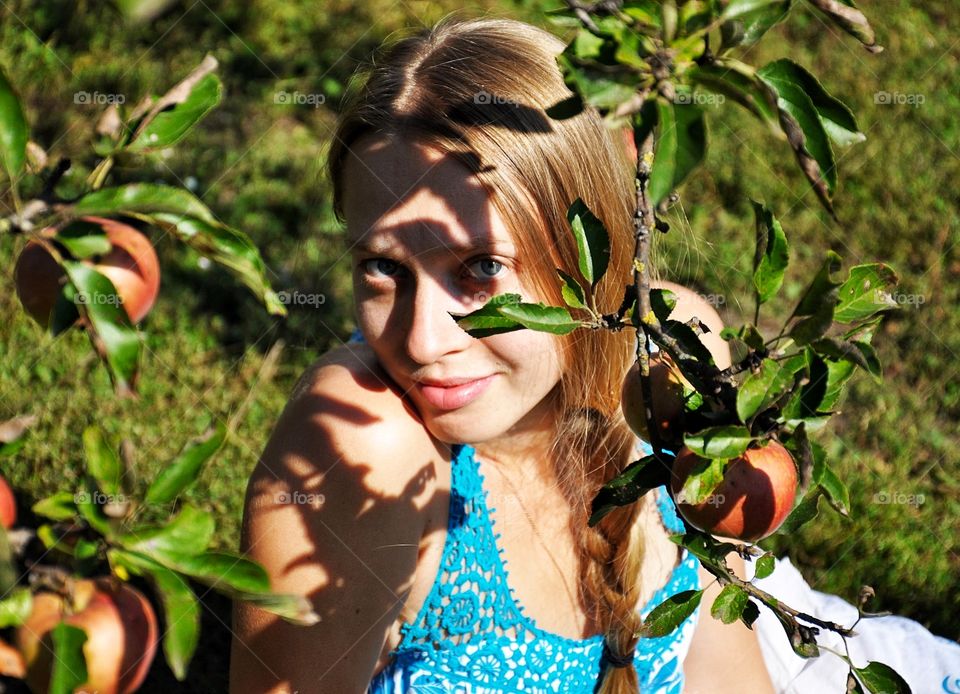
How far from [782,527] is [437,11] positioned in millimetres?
3469

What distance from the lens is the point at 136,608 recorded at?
96 centimetres

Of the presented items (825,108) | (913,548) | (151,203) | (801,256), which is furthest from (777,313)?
(151,203)

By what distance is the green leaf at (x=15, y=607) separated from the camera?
850mm

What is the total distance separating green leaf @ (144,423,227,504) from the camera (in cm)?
100

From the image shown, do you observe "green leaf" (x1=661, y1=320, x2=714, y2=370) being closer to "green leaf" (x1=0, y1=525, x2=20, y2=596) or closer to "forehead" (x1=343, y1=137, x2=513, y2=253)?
"forehead" (x1=343, y1=137, x2=513, y2=253)

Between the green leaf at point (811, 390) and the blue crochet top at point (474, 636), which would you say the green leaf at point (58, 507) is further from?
the blue crochet top at point (474, 636)

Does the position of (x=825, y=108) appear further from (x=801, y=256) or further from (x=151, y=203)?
(x=801, y=256)

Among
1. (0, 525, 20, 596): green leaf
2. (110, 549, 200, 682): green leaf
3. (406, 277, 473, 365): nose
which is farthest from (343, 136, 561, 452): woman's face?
(0, 525, 20, 596): green leaf

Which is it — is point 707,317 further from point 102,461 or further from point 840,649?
point 102,461

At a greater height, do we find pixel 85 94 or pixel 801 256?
pixel 85 94

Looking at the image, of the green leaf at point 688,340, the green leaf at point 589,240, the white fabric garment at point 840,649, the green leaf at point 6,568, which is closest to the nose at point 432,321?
the green leaf at point 589,240

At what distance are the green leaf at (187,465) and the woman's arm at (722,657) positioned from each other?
5.09 feet

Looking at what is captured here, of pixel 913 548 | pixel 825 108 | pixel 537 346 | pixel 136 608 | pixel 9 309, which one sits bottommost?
pixel 913 548

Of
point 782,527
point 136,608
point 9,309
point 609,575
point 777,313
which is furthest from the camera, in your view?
point 777,313
